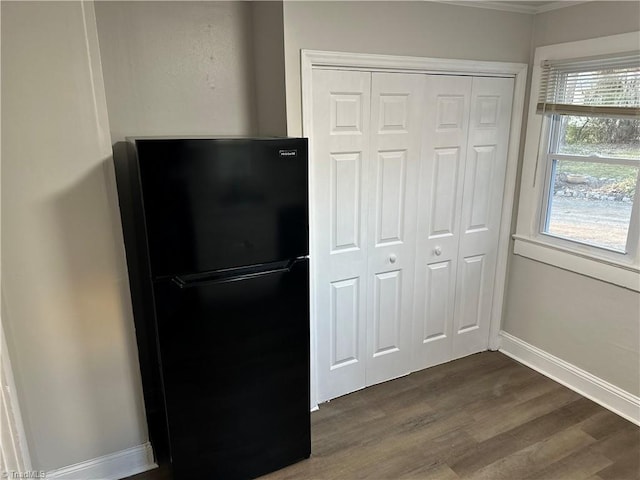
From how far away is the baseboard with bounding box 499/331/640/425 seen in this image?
2537 mm

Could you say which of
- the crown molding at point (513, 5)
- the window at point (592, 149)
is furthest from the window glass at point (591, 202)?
the crown molding at point (513, 5)

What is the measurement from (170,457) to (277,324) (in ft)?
2.47

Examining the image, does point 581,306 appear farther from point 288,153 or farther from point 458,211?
point 288,153

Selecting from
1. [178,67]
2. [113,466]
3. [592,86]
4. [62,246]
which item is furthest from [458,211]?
[113,466]

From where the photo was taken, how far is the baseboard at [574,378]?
2.54 metres

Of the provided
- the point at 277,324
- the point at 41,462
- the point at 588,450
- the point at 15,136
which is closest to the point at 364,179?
the point at 277,324

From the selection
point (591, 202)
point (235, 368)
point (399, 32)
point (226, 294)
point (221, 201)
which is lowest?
point (235, 368)

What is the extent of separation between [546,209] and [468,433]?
60.3 inches

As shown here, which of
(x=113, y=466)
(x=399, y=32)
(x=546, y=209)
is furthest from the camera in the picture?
(x=546, y=209)

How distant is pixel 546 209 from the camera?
291cm

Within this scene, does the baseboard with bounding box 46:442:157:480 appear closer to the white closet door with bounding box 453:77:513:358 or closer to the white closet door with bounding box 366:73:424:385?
the white closet door with bounding box 366:73:424:385

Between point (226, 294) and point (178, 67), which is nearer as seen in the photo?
point (226, 294)

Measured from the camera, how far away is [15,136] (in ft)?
5.46

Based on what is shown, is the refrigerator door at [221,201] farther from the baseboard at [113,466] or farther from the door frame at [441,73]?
the baseboard at [113,466]
